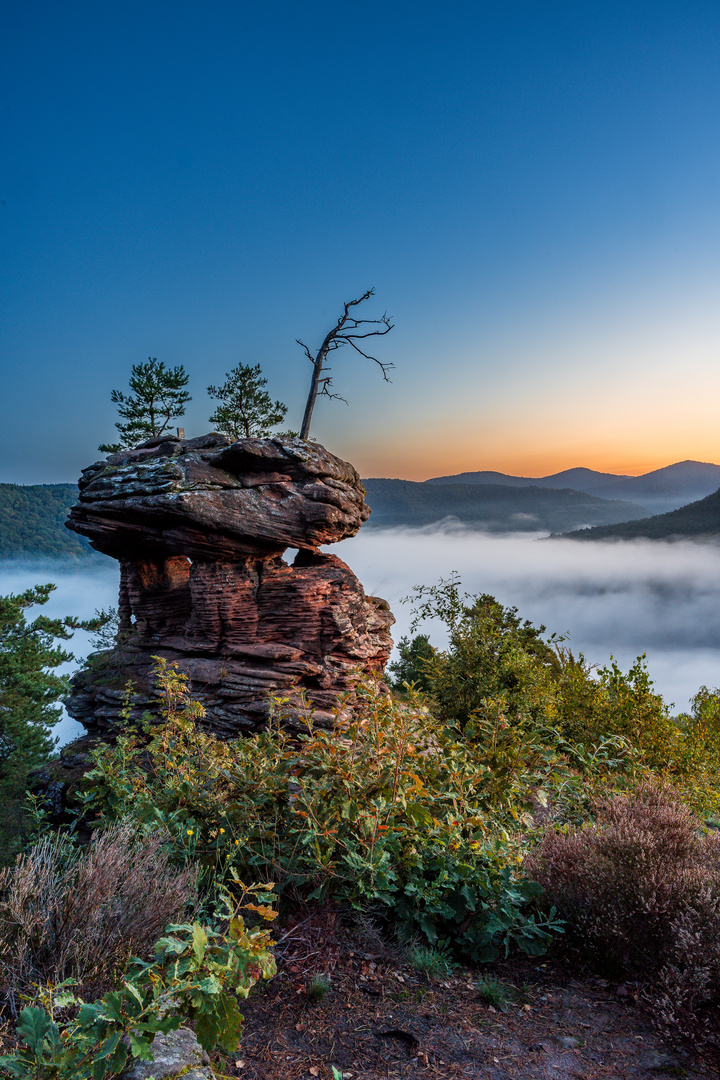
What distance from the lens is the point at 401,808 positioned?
4.04 meters

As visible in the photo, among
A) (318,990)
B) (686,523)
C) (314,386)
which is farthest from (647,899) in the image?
(686,523)

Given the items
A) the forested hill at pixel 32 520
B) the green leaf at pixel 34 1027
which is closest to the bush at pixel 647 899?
the green leaf at pixel 34 1027

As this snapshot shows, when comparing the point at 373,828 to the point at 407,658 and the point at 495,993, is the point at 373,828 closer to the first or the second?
the point at 495,993

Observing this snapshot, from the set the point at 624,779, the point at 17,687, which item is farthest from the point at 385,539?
the point at 624,779

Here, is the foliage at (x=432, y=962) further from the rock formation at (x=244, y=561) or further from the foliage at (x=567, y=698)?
the rock formation at (x=244, y=561)

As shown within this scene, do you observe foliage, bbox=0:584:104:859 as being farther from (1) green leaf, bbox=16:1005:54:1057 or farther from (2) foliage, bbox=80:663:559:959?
(1) green leaf, bbox=16:1005:54:1057

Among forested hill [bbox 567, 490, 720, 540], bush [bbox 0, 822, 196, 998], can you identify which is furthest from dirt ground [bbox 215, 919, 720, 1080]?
forested hill [bbox 567, 490, 720, 540]

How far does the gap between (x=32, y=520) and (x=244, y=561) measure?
66847 millimetres

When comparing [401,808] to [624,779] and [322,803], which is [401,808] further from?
[624,779]

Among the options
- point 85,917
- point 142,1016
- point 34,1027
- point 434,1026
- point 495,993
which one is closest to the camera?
point 34,1027

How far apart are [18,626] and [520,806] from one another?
24008 mm

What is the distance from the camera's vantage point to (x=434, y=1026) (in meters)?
3.29

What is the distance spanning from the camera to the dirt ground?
295 cm

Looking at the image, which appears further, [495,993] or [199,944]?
[495,993]
